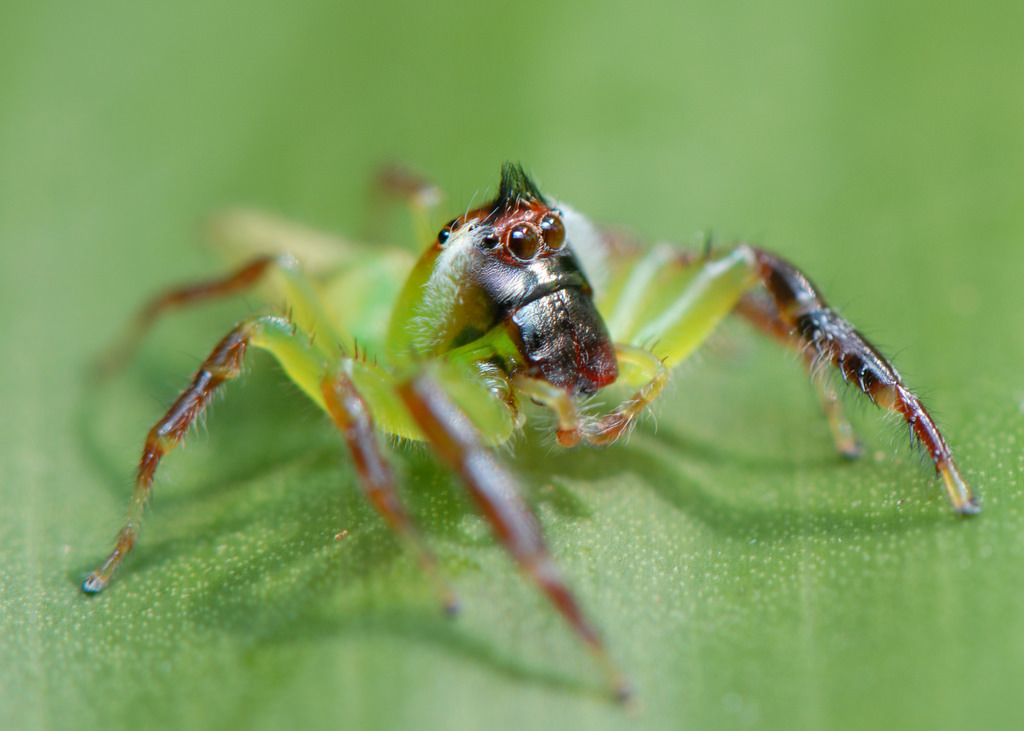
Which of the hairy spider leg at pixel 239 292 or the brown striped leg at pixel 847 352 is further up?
the brown striped leg at pixel 847 352

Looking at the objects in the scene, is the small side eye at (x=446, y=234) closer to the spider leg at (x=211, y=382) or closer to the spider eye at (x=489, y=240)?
the spider eye at (x=489, y=240)

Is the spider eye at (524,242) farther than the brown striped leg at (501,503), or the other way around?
the spider eye at (524,242)

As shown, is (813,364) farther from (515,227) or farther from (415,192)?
(415,192)

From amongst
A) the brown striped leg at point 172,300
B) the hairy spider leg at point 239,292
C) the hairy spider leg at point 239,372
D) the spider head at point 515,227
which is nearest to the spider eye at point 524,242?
the spider head at point 515,227

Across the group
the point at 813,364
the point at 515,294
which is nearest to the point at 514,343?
the point at 515,294

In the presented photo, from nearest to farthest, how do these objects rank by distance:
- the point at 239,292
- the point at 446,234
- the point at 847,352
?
the point at 847,352, the point at 446,234, the point at 239,292

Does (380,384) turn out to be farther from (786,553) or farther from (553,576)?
(786,553)

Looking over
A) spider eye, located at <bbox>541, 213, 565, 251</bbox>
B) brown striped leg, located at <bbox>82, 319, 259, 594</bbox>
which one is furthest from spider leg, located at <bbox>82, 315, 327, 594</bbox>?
spider eye, located at <bbox>541, 213, 565, 251</bbox>

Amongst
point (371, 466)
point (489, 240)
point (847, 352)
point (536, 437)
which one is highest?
point (489, 240)
